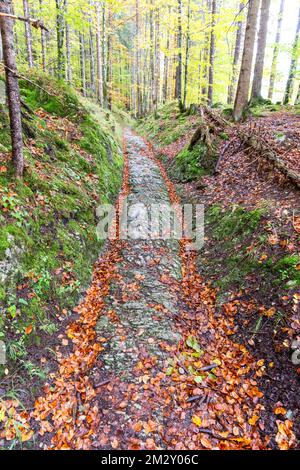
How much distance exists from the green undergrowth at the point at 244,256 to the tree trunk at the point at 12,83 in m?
5.17

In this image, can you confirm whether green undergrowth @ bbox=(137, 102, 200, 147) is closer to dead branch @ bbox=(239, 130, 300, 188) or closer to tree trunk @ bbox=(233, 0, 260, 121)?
tree trunk @ bbox=(233, 0, 260, 121)

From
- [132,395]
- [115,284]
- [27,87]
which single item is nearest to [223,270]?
[115,284]

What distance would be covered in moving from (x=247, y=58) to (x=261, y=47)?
11.6 feet

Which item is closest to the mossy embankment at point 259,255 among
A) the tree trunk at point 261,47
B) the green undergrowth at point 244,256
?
the green undergrowth at point 244,256

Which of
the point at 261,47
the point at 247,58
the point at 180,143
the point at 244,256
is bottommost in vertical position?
the point at 244,256

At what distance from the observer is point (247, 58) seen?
11.2 meters

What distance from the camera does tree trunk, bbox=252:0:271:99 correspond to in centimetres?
1261

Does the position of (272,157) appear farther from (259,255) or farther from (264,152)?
(259,255)

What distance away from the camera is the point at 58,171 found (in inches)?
318

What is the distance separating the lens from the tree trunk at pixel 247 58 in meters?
10.8

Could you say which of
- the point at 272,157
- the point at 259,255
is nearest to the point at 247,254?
the point at 259,255

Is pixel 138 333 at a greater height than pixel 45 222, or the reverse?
pixel 45 222

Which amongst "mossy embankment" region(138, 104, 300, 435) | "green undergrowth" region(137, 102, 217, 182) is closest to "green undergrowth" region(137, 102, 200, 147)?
"green undergrowth" region(137, 102, 217, 182)
